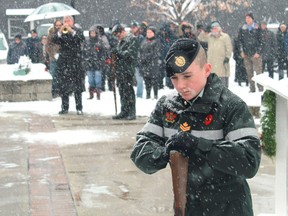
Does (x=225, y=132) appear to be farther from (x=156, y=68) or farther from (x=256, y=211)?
(x=156, y=68)

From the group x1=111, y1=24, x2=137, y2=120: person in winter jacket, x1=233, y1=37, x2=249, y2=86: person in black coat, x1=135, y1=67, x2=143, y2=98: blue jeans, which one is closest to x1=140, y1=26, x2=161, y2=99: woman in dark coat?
x1=135, y1=67, x2=143, y2=98: blue jeans

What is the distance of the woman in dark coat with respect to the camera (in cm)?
1578

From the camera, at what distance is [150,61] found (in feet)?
51.8

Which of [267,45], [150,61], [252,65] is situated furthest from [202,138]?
[267,45]

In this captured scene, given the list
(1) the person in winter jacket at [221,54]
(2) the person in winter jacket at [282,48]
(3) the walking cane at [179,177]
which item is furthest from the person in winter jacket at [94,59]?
→ (3) the walking cane at [179,177]

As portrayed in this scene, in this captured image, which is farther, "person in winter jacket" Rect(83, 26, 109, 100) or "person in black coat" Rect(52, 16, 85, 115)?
"person in winter jacket" Rect(83, 26, 109, 100)

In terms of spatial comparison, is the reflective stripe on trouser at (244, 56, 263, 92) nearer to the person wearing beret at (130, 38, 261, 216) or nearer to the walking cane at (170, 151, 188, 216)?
the person wearing beret at (130, 38, 261, 216)

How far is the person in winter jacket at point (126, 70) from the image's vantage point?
12805 mm

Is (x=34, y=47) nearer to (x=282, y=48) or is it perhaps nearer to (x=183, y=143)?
(x=282, y=48)

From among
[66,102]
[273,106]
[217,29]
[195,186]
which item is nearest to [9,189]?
[273,106]

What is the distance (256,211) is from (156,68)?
965 centimetres

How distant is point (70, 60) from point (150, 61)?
2834 millimetres

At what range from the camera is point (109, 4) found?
3862 cm

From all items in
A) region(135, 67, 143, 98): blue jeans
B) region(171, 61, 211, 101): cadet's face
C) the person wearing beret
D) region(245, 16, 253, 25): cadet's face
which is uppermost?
region(171, 61, 211, 101): cadet's face
